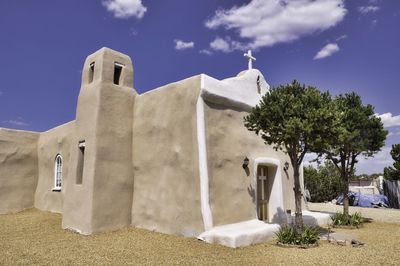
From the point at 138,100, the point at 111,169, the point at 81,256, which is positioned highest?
the point at 138,100

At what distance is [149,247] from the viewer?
26.4 ft

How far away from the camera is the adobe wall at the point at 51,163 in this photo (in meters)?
14.3

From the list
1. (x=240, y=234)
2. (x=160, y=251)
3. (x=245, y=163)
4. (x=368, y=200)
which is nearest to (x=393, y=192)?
(x=368, y=200)

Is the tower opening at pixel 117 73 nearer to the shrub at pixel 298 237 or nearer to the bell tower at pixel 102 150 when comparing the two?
the bell tower at pixel 102 150

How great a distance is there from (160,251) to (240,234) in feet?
6.86

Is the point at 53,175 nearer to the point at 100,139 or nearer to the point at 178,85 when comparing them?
the point at 100,139

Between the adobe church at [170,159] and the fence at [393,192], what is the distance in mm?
12364

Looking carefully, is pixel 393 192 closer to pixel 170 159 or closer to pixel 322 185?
pixel 322 185

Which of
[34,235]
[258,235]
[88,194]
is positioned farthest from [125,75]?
[258,235]

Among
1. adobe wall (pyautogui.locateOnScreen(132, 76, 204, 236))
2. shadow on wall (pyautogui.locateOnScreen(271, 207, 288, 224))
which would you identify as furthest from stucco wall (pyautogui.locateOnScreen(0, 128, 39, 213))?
shadow on wall (pyautogui.locateOnScreen(271, 207, 288, 224))

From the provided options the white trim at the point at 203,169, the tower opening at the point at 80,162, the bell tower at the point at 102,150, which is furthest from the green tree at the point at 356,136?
the tower opening at the point at 80,162

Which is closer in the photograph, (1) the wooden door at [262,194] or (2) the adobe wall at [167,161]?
(2) the adobe wall at [167,161]

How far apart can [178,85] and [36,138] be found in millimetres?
11238

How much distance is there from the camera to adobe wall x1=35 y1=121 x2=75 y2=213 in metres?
14.3
